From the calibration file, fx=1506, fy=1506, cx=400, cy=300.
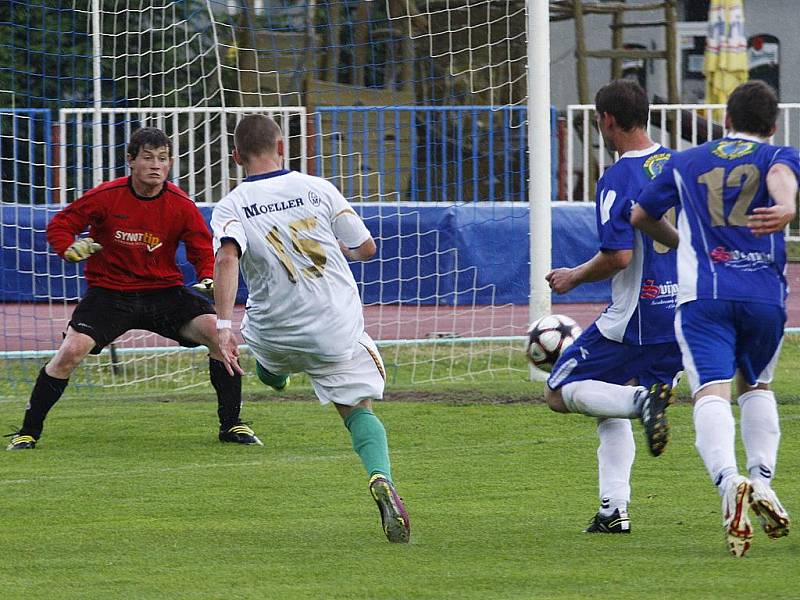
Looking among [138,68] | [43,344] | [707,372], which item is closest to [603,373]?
[707,372]

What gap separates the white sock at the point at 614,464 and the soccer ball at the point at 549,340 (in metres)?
0.39

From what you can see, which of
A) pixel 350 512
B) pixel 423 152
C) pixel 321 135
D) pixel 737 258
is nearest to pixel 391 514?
pixel 350 512

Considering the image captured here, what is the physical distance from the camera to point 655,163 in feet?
18.3

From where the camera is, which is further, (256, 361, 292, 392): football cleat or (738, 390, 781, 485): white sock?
(256, 361, 292, 392): football cleat

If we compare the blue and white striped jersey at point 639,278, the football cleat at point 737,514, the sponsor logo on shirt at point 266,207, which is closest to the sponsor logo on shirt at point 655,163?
the blue and white striped jersey at point 639,278

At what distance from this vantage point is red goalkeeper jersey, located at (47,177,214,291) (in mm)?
8359

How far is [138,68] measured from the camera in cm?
1168

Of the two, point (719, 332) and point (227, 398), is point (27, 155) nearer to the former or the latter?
point (227, 398)

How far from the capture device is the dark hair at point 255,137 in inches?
231

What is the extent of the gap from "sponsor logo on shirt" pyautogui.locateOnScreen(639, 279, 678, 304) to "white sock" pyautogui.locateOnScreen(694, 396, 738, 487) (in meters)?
0.61

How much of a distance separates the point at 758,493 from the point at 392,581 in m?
1.24

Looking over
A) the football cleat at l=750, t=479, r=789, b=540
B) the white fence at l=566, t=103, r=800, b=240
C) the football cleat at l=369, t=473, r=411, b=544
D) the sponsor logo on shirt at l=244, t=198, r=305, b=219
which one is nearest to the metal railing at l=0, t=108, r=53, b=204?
the white fence at l=566, t=103, r=800, b=240

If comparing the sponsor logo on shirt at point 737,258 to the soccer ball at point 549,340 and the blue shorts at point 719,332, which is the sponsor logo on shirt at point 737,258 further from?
the soccer ball at point 549,340

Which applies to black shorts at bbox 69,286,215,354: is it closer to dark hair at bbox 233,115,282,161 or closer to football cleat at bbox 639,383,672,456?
dark hair at bbox 233,115,282,161
